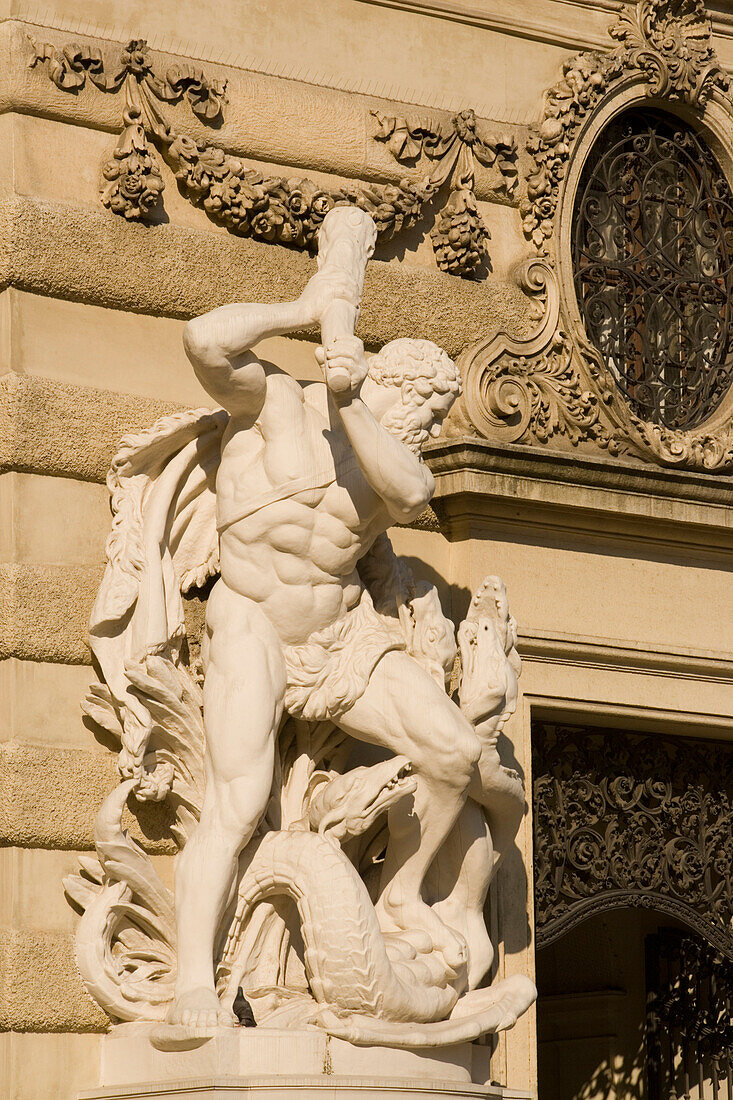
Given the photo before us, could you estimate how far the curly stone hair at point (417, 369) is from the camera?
307 inches

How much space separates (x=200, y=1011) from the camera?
730 centimetres

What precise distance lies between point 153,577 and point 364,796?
1036mm

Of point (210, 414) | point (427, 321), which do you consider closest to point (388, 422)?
point (210, 414)

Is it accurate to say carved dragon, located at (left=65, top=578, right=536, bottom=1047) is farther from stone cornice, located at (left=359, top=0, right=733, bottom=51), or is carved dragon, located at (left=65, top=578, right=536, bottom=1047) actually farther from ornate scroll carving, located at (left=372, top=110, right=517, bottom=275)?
stone cornice, located at (left=359, top=0, right=733, bottom=51)

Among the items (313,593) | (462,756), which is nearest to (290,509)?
(313,593)

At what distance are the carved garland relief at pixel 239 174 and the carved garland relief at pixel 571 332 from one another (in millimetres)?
323

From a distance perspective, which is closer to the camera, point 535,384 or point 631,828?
point 535,384

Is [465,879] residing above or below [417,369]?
below

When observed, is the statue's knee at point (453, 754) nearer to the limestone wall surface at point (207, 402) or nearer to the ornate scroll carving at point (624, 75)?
the limestone wall surface at point (207, 402)

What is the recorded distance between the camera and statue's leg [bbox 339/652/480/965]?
305 inches

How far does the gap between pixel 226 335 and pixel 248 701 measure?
47.2 inches

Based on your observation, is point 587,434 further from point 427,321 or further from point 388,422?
point 388,422

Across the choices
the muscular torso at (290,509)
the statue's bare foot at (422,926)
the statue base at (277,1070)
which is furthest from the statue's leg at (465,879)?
the muscular torso at (290,509)

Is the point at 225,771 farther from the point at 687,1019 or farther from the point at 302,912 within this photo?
the point at 687,1019
